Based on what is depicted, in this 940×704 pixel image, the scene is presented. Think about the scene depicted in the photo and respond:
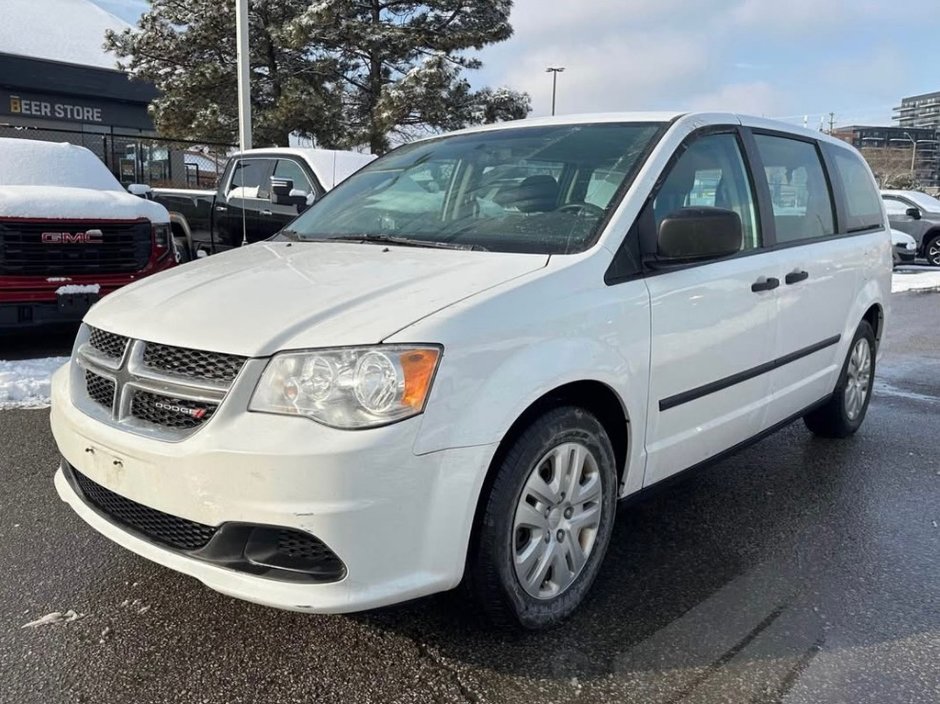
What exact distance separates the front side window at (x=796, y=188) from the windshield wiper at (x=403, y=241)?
1.66 meters

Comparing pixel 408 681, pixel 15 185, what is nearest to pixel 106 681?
pixel 408 681

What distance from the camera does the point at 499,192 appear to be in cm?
339

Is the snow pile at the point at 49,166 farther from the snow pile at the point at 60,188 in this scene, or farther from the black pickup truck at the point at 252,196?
the black pickup truck at the point at 252,196

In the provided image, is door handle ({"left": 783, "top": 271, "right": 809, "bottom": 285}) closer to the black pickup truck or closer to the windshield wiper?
the windshield wiper

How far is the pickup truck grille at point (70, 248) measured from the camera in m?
6.34

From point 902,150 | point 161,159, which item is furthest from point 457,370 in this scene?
point 902,150

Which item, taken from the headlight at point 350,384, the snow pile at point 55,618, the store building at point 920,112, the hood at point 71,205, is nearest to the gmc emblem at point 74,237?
the hood at point 71,205

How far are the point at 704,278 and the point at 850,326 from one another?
185 centimetres

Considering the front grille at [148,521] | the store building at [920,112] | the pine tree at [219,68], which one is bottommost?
the front grille at [148,521]

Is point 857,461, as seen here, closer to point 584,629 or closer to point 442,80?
point 584,629

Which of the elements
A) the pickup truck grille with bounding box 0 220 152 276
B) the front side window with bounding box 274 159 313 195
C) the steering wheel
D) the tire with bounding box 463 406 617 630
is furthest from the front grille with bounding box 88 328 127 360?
the front side window with bounding box 274 159 313 195

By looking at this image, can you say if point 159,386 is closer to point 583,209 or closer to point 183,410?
point 183,410

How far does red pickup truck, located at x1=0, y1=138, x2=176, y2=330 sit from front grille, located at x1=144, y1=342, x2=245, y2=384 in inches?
179

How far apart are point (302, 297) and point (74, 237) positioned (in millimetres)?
4939
